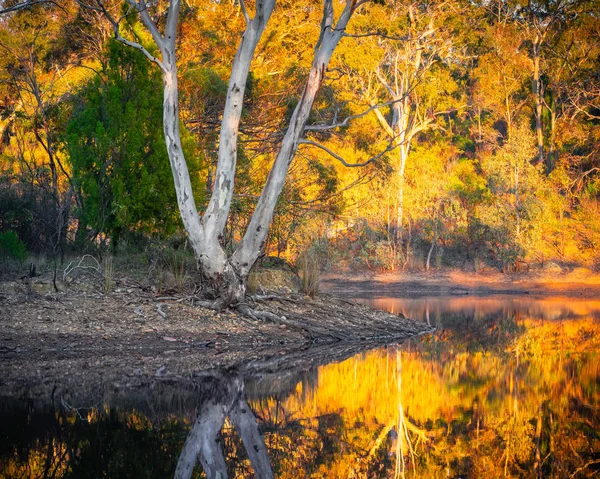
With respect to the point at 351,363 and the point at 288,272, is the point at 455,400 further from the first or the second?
the point at 288,272

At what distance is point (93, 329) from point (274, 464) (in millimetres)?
4894

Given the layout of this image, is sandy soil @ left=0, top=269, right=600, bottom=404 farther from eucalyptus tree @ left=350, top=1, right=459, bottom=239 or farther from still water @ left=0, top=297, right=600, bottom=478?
eucalyptus tree @ left=350, top=1, right=459, bottom=239

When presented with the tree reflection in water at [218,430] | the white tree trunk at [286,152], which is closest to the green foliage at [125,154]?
the white tree trunk at [286,152]

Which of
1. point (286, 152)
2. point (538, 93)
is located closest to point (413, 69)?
point (538, 93)

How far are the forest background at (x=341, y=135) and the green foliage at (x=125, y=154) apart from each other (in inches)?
1.3

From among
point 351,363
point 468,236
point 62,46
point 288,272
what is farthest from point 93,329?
point 468,236

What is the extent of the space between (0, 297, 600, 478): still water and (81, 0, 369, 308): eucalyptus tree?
262 centimetres

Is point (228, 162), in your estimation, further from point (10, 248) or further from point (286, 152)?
point (10, 248)

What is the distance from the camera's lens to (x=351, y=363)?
31.6 ft

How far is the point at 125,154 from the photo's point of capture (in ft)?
43.4

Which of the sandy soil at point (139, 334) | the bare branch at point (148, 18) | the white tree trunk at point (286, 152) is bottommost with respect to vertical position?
the sandy soil at point (139, 334)

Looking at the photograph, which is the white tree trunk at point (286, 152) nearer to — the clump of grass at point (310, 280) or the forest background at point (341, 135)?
the forest background at point (341, 135)

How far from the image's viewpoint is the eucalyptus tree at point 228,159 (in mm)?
11352

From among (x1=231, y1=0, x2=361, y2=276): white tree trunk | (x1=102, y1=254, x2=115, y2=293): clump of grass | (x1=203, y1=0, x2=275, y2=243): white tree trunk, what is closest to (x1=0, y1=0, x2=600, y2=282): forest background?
(x1=231, y1=0, x2=361, y2=276): white tree trunk
